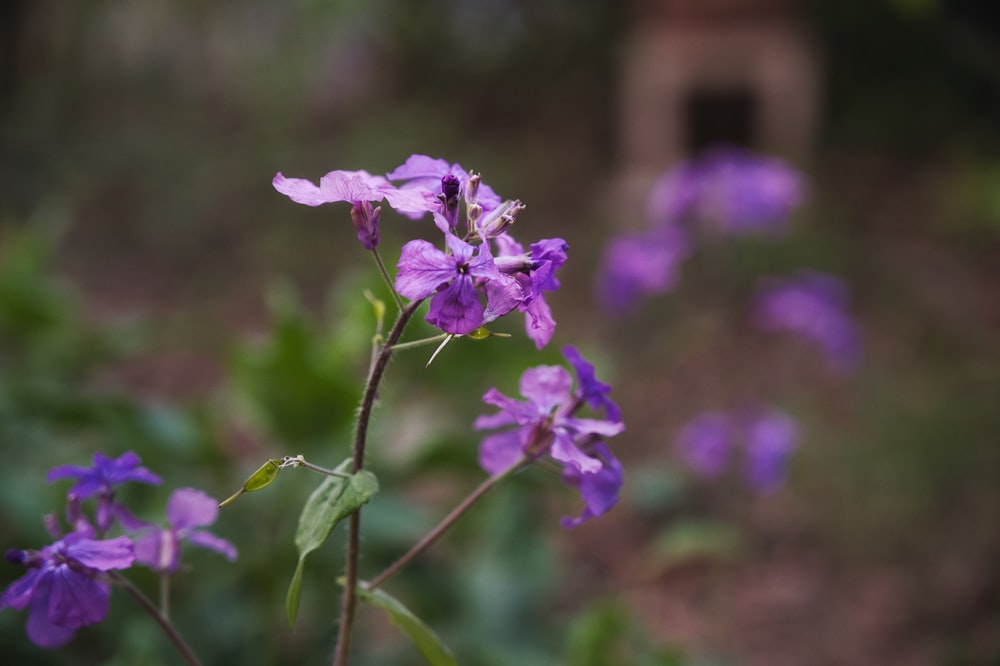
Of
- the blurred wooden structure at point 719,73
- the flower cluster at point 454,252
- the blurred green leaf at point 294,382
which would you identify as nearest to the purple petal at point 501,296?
the flower cluster at point 454,252

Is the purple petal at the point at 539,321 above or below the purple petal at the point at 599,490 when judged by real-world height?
above

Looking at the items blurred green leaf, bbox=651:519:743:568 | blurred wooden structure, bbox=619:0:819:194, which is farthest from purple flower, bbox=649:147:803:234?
blurred wooden structure, bbox=619:0:819:194

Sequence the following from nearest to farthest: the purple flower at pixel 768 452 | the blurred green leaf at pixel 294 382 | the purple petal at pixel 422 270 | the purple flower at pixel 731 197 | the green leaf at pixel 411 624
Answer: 1. the purple petal at pixel 422 270
2. the green leaf at pixel 411 624
3. the blurred green leaf at pixel 294 382
4. the purple flower at pixel 768 452
5. the purple flower at pixel 731 197

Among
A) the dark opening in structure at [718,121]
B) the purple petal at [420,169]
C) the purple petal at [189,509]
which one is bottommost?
the purple petal at [189,509]

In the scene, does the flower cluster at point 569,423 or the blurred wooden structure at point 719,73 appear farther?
the blurred wooden structure at point 719,73

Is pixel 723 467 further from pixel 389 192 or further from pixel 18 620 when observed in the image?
pixel 389 192

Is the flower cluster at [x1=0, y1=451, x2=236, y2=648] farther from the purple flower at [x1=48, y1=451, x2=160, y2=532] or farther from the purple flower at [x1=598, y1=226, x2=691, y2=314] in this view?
the purple flower at [x1=598, y1=226, x2=691, y2=314]

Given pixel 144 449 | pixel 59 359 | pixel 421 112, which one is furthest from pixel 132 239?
pixel 144 449

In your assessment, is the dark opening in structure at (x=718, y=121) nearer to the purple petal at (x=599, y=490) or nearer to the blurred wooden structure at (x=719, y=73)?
the blurred wooden structure at (x=719, y=73)
